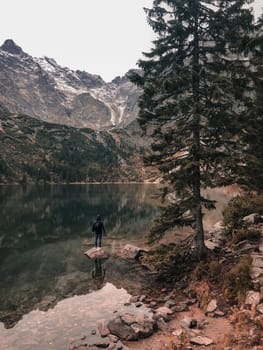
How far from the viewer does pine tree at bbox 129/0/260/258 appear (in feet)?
65.3

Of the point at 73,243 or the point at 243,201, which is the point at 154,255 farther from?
the point at 73,243

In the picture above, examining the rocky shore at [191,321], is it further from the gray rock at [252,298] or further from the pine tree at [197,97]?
the pine tree at [197,97]

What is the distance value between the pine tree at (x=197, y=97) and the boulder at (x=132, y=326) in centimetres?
712

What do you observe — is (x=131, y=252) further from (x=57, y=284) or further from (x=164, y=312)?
(x=164, y=312)

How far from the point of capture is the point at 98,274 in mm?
24859

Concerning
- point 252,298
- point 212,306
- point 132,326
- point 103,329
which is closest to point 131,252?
point 212,306

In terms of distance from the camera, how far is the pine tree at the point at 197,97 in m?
19.9

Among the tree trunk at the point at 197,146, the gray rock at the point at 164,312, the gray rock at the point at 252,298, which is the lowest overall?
the gray rock at the point at 164,312

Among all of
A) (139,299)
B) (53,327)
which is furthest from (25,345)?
(139,299)

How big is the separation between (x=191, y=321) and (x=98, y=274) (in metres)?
11.5

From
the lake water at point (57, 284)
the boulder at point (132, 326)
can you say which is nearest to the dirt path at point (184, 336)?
the boulder at point (132, 326)

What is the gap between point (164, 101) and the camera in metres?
22.5

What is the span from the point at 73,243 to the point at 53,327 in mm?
22315

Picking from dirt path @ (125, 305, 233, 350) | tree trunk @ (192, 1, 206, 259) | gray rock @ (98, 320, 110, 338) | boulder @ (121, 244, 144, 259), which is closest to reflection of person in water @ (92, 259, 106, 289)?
boulder @ (121, 244, 144, 259)
